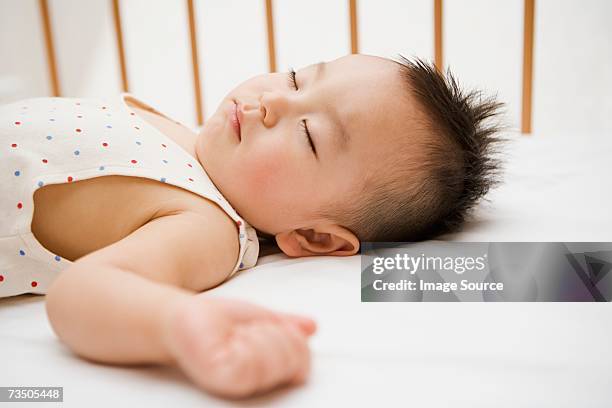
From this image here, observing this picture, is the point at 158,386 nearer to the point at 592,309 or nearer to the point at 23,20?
the point at 592,309

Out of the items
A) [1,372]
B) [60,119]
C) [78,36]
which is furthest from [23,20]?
[1,372]

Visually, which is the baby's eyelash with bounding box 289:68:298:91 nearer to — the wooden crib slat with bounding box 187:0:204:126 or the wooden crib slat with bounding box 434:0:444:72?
the wooden crib slat with bounding box 434:0:444:72

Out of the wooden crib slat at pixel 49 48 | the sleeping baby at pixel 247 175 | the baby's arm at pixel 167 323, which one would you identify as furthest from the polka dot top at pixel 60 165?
the wooden crib slat at pixel 49 48

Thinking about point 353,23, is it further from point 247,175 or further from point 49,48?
point 49,48

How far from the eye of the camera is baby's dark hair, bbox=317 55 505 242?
81 centimetres

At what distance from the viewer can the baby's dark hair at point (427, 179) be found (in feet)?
2.66

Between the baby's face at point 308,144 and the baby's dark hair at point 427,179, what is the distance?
0.02 metres

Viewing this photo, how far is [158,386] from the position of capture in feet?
1.57

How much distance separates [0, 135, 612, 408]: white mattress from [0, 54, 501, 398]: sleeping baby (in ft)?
0.23

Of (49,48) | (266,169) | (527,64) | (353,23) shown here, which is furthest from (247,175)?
(49,48)

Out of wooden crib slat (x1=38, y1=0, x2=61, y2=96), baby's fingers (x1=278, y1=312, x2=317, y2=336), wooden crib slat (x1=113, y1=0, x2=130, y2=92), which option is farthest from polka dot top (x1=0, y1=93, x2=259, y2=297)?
wooden crib slat (x1=38, y1=0, x2=61, y2=96)

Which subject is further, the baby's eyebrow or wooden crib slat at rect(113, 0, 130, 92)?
wooden crib slat at rect(113, 0, 130, 92)

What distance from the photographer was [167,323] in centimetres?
45

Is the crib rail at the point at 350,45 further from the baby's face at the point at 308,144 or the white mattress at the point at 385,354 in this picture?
the white mattress at the point at 385,354
